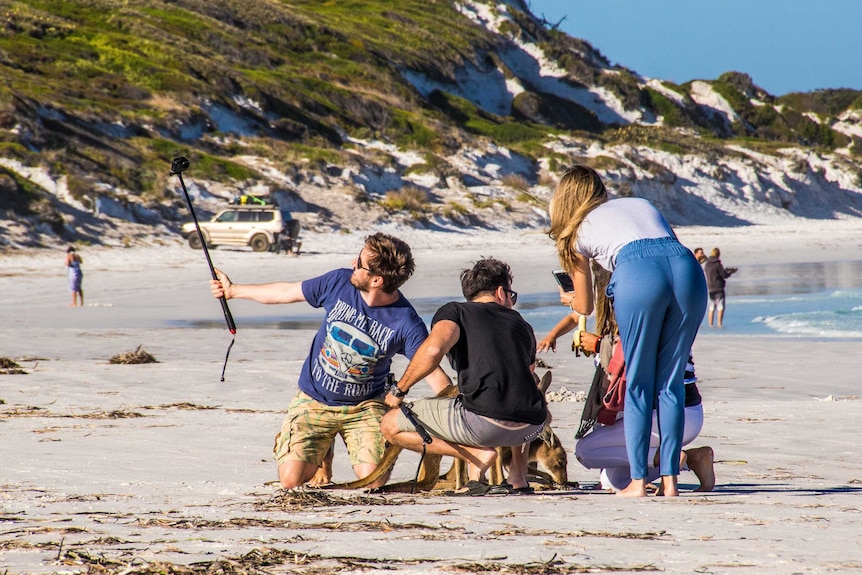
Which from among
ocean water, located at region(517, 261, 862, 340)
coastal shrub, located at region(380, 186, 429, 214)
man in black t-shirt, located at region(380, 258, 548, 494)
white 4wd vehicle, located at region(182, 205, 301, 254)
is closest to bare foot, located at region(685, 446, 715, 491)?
man in black t-shirt, located at region(380, 258, 548, 494)

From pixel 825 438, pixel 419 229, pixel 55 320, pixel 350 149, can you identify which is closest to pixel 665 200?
pixel 350 149

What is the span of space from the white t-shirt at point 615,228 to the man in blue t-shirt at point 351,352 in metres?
0.89

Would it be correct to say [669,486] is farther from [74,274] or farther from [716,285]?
[74,274]

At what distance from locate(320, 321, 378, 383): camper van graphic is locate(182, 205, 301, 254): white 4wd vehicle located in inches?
1006

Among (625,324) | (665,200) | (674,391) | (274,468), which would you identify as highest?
(665,200)

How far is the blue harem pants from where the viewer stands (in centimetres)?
473

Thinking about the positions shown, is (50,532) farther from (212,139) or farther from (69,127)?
(212,139)

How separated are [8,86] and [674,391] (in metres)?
38.2

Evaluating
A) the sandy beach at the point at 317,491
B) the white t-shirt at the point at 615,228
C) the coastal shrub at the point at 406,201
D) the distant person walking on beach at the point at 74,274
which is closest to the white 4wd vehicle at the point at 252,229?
the coastal shrub at the point at 406,201

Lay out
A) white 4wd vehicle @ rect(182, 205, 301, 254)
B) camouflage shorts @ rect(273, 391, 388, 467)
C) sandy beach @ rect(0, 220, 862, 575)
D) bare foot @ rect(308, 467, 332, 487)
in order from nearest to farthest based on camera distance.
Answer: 1. sandy beach @ rect(0, 220, 862, 575)
2. camouflage shorts @ rect(273, 391, 388, 467)
3. bare foot @ rect(308, 467, 332, 487)
4. white 4wd vehicle @ rect(182, 205, 301, 254)

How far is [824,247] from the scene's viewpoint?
→ 3912cm

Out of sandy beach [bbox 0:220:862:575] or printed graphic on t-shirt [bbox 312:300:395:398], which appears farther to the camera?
printed graphic on t-shirt [bbox 312:300:395:398]

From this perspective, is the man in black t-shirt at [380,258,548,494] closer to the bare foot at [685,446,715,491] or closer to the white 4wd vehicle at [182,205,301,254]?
the bare foot at [685,446,715,491]

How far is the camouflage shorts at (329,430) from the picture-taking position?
18.0ft
